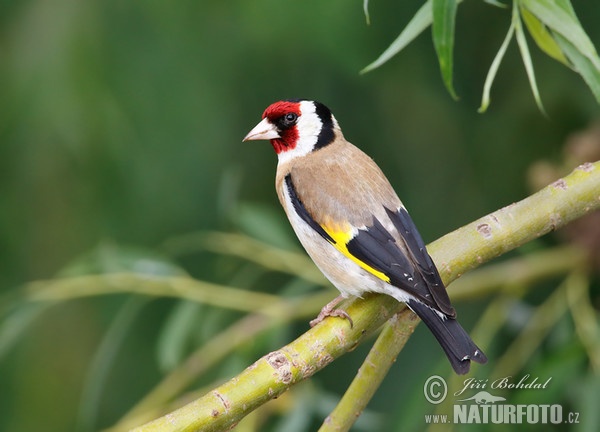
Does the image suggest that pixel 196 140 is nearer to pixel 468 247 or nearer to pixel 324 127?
pixel 324 127

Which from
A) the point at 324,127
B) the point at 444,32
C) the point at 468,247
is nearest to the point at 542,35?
the point at 444,32

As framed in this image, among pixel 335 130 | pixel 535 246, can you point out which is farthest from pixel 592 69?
pixel 535 246

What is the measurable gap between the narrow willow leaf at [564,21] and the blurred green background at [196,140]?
4.60 ft

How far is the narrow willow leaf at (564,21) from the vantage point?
1.93 meters

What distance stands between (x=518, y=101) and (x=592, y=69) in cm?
169

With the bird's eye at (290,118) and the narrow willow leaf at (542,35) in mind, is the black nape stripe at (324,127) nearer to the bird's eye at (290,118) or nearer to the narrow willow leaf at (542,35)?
the bird's eye at (290,118)

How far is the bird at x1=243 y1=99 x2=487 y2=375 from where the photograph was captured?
7.04ft

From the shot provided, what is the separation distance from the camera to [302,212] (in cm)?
246

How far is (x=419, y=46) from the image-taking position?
11.9ft

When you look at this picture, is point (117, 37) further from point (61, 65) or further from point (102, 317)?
point (102, 317)
